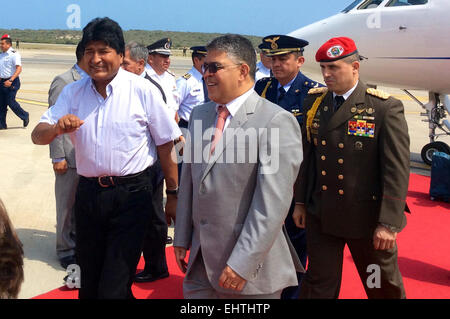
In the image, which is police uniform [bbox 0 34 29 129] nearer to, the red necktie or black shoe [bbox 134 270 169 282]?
black shoe [bbox 134 270 169 282]

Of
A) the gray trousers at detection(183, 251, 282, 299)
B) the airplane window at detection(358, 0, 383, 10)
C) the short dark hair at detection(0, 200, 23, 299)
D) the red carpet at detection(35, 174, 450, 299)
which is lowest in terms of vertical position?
the red carpet at detection(35, 174, 450, 299)

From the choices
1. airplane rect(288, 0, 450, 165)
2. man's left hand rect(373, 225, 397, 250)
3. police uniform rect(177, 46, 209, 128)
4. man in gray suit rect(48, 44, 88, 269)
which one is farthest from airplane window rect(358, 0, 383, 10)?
man's left hand rect(373, 225, 397, 250)

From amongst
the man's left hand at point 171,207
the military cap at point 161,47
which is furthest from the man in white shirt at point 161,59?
the man's left hand at point 171,207

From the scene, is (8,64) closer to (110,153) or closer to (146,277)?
(146,277)

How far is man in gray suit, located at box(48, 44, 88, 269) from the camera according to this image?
189 inches

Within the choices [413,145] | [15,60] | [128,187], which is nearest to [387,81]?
[413,145]

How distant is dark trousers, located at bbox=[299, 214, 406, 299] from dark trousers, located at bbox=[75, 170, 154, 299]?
108cm

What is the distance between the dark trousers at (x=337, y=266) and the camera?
134 inches

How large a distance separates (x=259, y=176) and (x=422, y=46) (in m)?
6.71

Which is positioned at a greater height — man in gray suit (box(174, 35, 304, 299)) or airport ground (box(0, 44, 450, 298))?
man in gray suit (box(174, 35, 304, 299))

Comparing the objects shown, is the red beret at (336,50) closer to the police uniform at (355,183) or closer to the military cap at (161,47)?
the police uniform at (355,183)

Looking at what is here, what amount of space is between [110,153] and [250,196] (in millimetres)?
966

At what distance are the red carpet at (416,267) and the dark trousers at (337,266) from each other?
105cm
